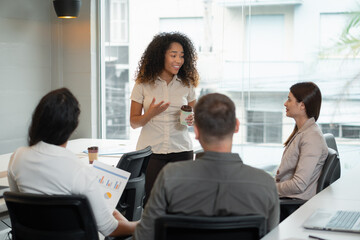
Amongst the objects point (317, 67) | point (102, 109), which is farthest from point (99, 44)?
point (317, 67)

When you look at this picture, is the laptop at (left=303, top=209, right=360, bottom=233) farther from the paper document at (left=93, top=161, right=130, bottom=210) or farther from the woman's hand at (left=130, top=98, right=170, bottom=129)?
the woman's hand at (left=130, top=98, right=170, bottom=129)

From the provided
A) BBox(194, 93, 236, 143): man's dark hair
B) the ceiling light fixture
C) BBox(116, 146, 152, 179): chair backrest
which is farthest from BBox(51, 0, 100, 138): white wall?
BBox(194, 93, 236, 143): man's dark hair

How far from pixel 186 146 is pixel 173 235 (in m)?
1.87

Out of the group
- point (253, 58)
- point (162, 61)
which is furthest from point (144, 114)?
point (253, 58)

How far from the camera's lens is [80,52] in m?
5.64

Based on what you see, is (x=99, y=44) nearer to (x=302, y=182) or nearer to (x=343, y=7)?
(x=343, y=7)

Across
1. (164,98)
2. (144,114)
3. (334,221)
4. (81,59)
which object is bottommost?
(334,221)

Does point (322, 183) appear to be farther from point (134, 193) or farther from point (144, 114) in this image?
point (144, 114)

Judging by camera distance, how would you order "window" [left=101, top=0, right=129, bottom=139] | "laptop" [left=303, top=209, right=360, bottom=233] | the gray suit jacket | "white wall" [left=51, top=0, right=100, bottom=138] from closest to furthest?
1. the gray suit jacket
2. "laptop" [left=303, top=209, right=360, bottom=233]
3. "white wall" [left=51, top=0, right=100, bottom=138]
4. "window" [left=101, top=0, right=129, bottom=139]

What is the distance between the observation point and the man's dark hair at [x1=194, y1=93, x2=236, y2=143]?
5.37 ft

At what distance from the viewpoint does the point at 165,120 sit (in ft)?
10.9

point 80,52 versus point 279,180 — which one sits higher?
point 80,52

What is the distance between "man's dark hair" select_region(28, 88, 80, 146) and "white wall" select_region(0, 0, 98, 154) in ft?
10.5

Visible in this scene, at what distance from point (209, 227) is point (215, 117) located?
0.38 meters
